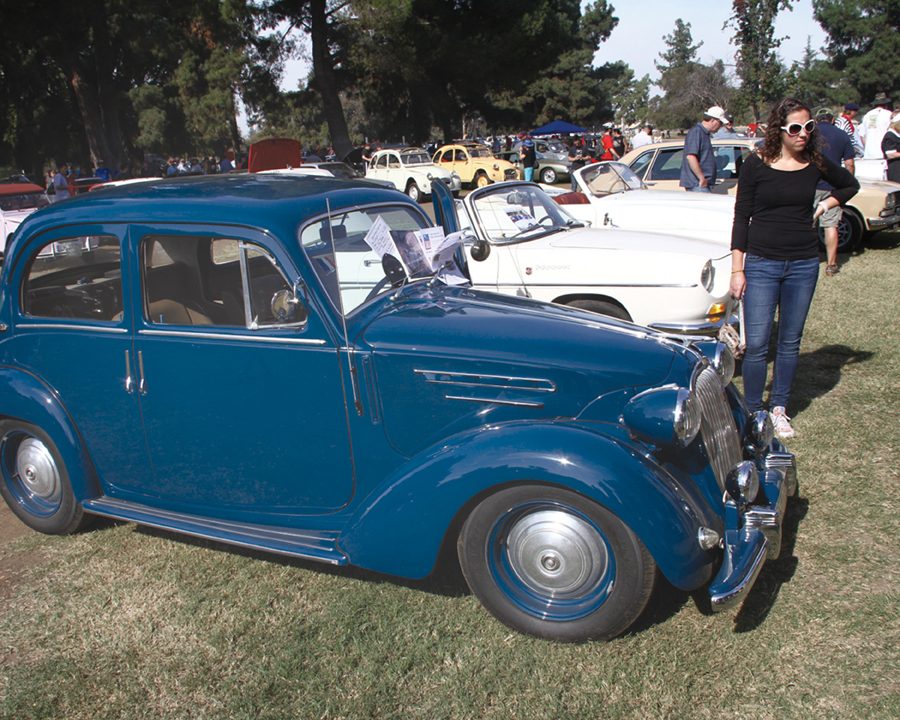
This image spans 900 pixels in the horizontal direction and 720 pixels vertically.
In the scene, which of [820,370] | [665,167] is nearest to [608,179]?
[665,167]

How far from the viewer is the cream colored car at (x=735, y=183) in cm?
1045

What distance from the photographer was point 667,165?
38.0 feet

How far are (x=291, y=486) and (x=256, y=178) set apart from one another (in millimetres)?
1674

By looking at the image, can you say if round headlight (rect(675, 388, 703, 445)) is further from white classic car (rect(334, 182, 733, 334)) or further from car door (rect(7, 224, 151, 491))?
white classic car (rect(334, 182, 733, 334))

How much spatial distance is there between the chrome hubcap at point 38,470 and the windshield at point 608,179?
6769 millimetres

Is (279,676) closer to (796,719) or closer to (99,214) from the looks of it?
(796,719)

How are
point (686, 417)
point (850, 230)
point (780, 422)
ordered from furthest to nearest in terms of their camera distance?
point (850, 230) → point (780, 422) → point (686, 417)

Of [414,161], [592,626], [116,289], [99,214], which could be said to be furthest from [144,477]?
[414,161]

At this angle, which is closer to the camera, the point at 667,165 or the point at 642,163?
the point at 667,165

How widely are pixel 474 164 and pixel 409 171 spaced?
3032mm

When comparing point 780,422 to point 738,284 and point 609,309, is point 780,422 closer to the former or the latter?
point 738,284

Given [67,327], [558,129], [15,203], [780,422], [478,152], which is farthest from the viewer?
[558,129]

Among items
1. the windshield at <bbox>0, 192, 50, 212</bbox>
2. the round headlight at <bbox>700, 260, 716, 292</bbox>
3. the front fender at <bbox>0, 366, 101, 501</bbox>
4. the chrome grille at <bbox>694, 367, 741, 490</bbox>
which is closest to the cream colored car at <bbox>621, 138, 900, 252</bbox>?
the round headlight at <bbox>700, 260, 716, 292</bbox>

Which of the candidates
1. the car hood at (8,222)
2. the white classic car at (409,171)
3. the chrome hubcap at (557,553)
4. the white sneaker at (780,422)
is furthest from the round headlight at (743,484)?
the white classic car at (409,171)
